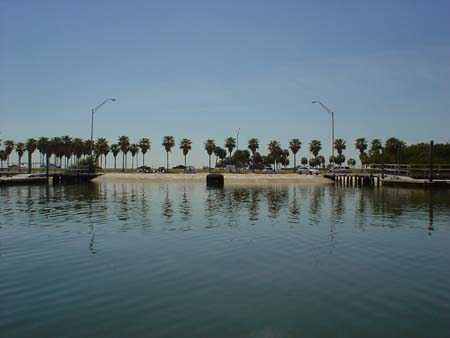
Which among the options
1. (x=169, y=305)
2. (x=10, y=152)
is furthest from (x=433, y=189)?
(x=10, y=152)

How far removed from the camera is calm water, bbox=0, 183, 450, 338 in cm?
839

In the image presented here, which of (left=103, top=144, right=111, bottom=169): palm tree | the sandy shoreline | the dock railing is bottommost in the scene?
the sandy shoreline

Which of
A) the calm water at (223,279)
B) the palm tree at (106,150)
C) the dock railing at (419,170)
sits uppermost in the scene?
the palm tree at (106,150)

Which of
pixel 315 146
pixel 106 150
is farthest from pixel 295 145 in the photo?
pixel 106 150

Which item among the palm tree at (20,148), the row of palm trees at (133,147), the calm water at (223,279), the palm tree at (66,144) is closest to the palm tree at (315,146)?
the row of palm trees at (133,147)

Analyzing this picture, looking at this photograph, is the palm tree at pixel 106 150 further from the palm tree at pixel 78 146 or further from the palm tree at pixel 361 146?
the palm tree at pixel 361 146

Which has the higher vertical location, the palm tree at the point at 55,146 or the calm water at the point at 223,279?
the palm tree at the point at 55,146

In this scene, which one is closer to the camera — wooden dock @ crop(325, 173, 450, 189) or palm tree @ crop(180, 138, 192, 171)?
wooden dock @ crop(325, 173, 450, 189)

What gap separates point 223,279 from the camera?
11828mm

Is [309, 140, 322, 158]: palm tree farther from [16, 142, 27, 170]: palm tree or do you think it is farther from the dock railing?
[16, 142, 27, 170]: palm tree

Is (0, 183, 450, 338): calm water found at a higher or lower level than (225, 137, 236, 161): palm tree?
lower

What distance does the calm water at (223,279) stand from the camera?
8391 millimetres

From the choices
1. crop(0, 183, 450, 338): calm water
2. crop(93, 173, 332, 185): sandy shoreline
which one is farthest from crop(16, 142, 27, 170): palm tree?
crop(0, 183, 450, 338): calm water

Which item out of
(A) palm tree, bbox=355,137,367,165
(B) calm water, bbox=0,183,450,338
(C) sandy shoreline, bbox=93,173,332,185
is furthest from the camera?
(A) palm tree, bbox=355,137,367,165
